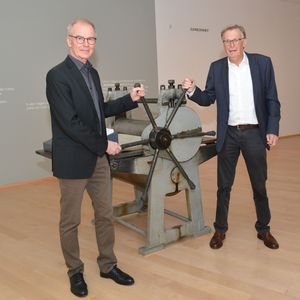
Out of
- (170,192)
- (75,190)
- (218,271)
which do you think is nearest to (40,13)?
(170,192)

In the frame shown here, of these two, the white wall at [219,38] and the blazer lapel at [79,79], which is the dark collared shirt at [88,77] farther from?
the white wall at [219,38]

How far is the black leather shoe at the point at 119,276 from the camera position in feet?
8.17

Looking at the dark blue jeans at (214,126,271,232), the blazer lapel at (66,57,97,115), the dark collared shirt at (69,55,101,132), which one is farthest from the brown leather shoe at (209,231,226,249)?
the blazer lapel at (66,57,97,115)

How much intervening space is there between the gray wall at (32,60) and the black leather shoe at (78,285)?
309cm

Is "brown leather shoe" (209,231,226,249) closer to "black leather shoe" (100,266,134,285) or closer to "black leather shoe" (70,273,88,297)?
"black leather shoe" (100,266,134,285)

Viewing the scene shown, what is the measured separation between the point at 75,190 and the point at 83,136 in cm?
31

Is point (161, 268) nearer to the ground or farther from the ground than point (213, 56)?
nearer to the ground

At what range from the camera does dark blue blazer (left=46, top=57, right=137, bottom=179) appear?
214cm

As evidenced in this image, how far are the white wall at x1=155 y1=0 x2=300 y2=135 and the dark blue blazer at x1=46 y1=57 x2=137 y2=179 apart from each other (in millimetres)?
4557

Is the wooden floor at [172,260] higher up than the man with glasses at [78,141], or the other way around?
the man with glasses at [78,141]

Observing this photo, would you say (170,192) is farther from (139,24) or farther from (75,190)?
(139,24)

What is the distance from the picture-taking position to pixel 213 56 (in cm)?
751

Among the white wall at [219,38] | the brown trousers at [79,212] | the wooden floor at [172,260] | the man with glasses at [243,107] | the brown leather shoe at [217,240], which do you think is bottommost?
the wooden floor at [172,260]

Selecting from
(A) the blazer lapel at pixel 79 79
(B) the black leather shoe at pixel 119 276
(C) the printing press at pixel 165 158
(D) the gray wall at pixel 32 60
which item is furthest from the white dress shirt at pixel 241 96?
(D) the gray wall at pixel 32 60
